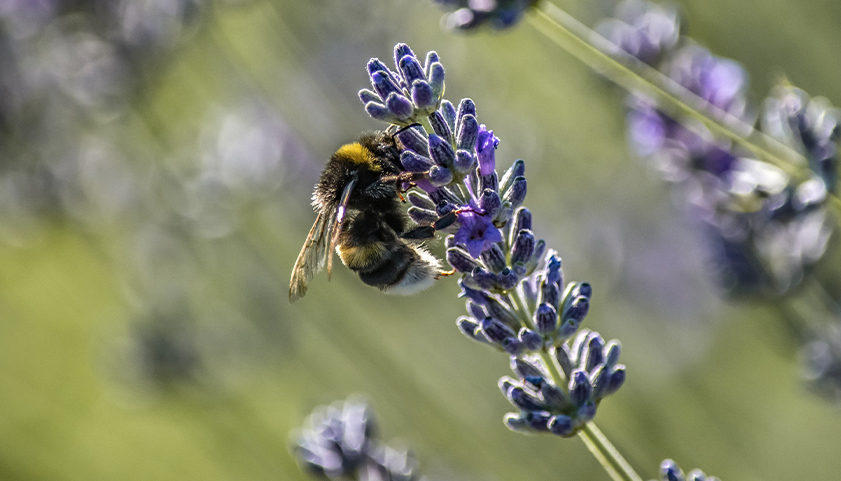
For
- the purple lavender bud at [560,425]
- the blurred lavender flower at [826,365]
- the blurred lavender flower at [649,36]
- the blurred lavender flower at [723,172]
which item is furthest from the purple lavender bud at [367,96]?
the blurred lavender flower at [826,365]

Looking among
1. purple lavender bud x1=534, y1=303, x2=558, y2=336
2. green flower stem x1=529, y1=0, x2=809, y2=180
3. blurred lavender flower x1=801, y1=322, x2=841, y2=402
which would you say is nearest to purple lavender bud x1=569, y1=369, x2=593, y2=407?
purple lavender bud x1=534, y1=303, x2=558, y2=336

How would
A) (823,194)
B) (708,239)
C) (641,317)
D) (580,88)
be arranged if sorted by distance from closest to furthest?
(823,194), (708,239), (580,88), (641,317)

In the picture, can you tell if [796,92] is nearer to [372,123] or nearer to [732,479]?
[732,479]

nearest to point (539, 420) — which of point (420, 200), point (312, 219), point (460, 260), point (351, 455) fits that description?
point (460, 260)

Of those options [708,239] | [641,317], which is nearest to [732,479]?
[641,317]

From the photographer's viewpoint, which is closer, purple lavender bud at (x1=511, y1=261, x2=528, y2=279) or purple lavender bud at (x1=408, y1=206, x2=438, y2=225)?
purple lavender bud at (x1=511, y1=261, x2=528, y2=279)

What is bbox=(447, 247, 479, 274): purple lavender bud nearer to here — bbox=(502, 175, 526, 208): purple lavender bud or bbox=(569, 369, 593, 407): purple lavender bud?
bbox=(502, 175, 526, 208): purple lavender bud

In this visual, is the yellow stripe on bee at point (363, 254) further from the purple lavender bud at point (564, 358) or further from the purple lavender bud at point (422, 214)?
the purple lavender bud at point (564, 358)

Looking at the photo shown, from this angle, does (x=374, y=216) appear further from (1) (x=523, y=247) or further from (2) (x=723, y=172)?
(2) (x=723, y=172)
